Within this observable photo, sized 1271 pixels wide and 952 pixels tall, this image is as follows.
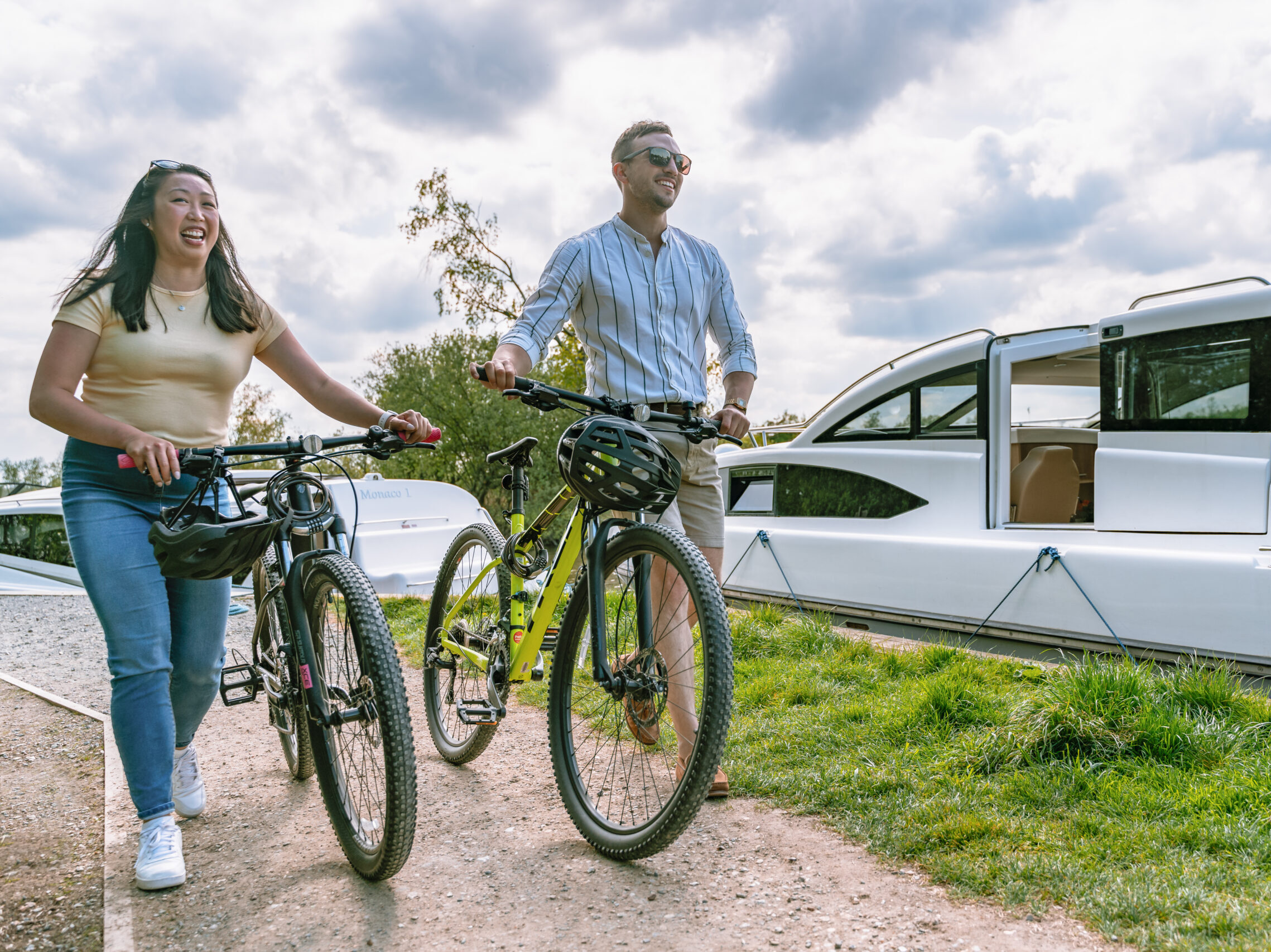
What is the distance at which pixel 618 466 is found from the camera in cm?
268

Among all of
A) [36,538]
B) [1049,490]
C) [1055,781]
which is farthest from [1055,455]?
[36,538]

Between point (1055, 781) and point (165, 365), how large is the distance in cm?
306

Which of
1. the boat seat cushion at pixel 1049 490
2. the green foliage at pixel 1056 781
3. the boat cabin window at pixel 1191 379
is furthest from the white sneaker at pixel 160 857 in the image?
the boat seat cushion at pixel 1049 490

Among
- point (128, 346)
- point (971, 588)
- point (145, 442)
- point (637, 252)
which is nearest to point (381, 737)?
point (145, 442)

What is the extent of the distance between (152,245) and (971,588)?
5812 mm

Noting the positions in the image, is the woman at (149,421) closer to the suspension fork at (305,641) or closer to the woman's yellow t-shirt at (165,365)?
the woman's yellow t-shirt at (165,365)

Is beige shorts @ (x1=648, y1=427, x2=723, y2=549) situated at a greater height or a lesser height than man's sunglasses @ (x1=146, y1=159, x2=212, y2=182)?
lesser

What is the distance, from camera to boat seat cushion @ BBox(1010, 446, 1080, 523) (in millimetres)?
7652

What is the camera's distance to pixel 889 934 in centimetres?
227

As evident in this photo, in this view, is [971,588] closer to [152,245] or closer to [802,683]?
[802,683]

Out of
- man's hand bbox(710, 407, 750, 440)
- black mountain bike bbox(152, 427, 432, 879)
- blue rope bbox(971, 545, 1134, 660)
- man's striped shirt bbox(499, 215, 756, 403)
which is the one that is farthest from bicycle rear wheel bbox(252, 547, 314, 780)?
blue rope bbox(971, 545, 1134, 660)

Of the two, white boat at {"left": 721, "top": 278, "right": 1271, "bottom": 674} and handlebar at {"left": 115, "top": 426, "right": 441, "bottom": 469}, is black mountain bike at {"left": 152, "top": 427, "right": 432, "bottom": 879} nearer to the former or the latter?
handlebar at {"left": 115, "top": 426, "right": 441, "bottom": 469}

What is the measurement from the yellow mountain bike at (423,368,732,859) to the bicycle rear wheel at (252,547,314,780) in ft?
1.82

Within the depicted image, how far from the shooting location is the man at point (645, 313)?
3.28 metres
